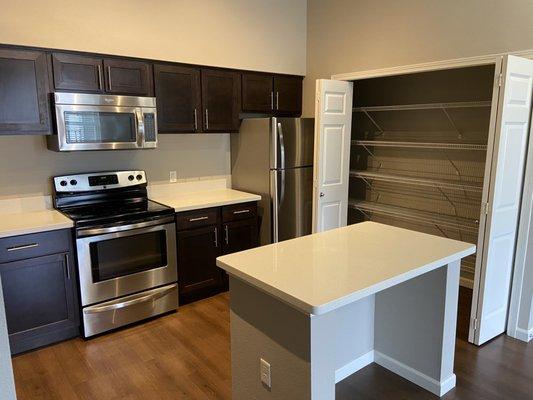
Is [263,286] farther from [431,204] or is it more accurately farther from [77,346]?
[431,204]

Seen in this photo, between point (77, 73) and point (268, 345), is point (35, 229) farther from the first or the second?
point (268, 345)

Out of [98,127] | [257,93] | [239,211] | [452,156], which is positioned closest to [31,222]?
[98,127]

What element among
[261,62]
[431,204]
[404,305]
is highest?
[261,62]

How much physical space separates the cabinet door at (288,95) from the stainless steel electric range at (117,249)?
1.77 metres

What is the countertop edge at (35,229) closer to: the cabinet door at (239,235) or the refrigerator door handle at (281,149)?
the cabinet door at (239,235)

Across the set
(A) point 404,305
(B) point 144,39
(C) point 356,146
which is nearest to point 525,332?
(A) point 404,305

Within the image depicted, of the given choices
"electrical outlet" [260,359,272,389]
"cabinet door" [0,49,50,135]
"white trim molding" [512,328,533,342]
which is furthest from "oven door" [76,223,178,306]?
"white trim molding" [512,328,533,342]

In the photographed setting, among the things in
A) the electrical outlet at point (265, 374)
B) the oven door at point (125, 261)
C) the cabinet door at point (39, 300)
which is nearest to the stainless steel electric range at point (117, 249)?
the oven door at point (125, 261)

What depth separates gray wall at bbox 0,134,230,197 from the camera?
314 cm

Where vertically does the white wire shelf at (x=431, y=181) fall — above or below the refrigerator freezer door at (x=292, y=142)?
below

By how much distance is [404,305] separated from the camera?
2.43 meters

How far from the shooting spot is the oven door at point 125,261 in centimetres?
297

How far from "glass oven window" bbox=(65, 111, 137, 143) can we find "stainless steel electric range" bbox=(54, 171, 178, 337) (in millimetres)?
413

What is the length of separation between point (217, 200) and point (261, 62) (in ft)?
5.21
